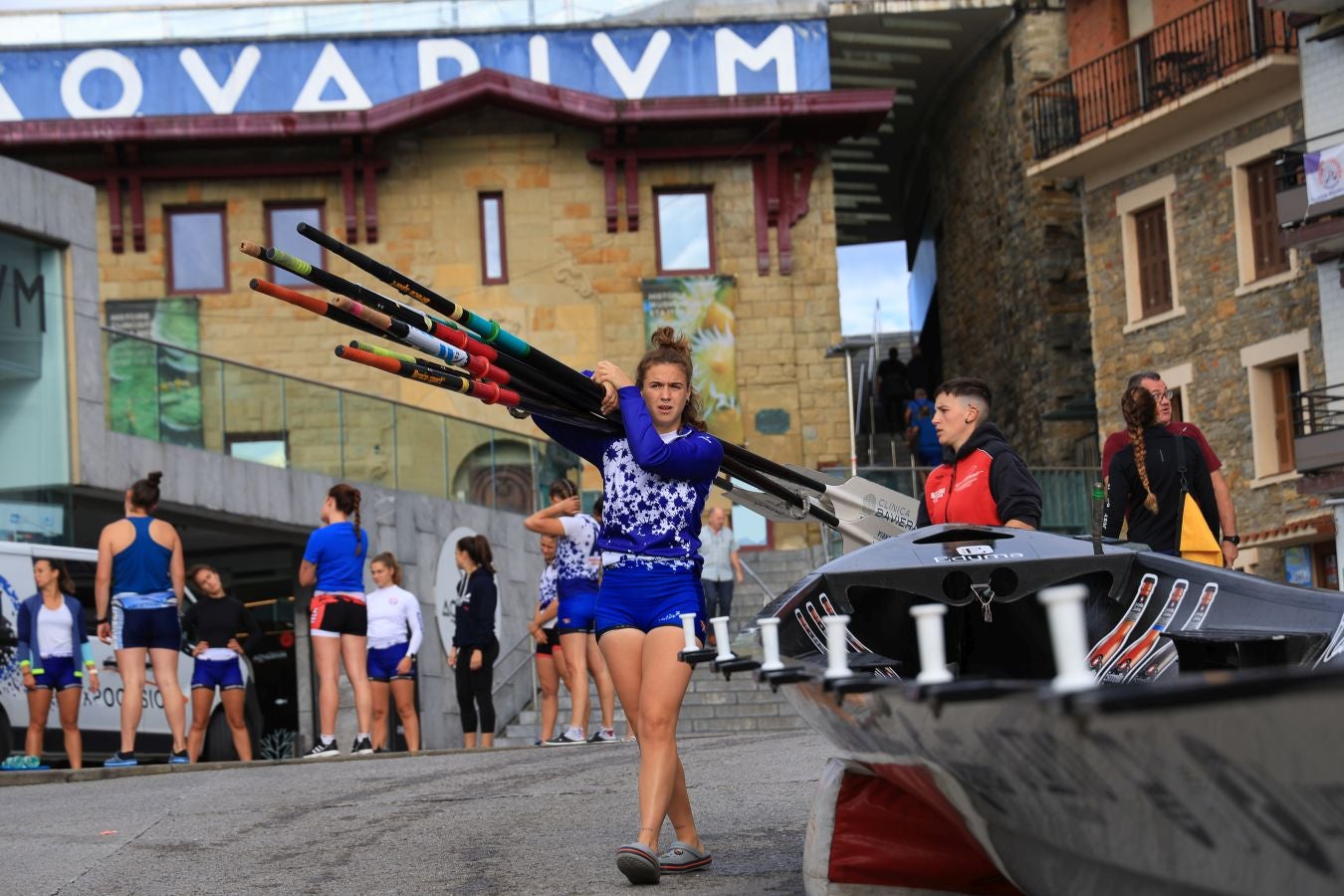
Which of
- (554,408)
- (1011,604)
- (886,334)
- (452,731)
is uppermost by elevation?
(886,334)

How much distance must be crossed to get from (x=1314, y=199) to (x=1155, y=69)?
5.37 m

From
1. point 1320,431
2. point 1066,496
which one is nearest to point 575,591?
point 1320,431

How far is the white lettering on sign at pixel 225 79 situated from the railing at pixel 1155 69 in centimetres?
1342

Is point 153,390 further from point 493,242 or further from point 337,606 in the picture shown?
point 493,242

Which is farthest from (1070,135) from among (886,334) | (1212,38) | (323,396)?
(886,334)

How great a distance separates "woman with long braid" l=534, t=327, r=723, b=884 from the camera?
24.2 ft

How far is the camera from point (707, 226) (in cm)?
3712

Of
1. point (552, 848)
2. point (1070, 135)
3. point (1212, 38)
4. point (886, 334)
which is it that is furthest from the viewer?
point (886, 334)

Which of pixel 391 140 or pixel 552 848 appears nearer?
pixel 552 848

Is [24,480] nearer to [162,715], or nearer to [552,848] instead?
[162,715]

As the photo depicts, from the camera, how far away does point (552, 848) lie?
8.65 m

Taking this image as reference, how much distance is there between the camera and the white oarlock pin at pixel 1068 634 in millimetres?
3576

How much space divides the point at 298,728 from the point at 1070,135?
1811 centimetres

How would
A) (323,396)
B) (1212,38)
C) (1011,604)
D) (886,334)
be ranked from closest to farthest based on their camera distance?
1. (1011,604)
2. (323,396)
3. (1212,38)
4. (886,334)
